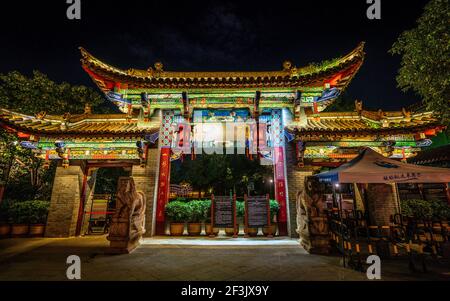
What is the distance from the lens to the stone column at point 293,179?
301 inches

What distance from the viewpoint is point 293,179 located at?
315 inches

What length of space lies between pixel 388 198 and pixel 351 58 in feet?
17.4

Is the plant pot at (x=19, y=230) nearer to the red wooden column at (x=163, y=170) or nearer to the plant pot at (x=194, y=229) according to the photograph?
the red wooden column at (x=163, y=170)

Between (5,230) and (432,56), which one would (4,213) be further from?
(432,56)

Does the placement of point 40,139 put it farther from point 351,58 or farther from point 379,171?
point 351,58

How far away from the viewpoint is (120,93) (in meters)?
8.71

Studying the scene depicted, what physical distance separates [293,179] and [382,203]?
3321mm

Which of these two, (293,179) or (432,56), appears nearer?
(432,56)

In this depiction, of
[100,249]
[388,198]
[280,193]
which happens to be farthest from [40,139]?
[388,198]

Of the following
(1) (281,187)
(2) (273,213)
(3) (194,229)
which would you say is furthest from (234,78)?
(3) (194,229)

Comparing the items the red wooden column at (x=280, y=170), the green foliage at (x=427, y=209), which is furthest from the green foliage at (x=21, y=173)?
the green foliage at (x=427, y=209)

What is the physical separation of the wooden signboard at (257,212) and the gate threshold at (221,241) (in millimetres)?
492

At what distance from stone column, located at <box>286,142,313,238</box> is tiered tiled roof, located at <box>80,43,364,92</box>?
8.51 feet

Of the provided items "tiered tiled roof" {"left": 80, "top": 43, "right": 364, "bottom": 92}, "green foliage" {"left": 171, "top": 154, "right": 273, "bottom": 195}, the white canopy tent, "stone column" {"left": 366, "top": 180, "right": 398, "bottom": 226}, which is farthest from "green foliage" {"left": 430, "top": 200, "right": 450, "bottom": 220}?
"green foliage" {"left": 171, "top": 154, "right": 273, "bottom": 195}
